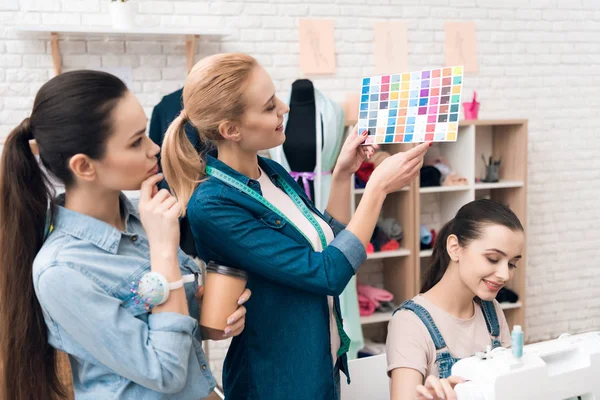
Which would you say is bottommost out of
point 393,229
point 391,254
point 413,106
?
point 391,254

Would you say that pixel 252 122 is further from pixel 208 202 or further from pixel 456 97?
pixel 456 97

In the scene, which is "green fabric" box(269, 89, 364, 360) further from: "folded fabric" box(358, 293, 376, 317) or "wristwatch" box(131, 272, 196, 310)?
"wristwatch" box(131, 272, 196, 310)

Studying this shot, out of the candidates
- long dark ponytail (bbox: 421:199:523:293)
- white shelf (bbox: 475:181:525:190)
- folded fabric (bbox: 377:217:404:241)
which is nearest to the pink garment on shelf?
folded fabric (bbox: 377:217:404:241)

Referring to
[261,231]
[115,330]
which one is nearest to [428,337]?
[261,231]

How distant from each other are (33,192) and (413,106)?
0.90 metres

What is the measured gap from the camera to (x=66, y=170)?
1.14 m

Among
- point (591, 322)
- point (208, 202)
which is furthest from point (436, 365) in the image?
point (591, 322)

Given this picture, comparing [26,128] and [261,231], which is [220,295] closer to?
[261,231]

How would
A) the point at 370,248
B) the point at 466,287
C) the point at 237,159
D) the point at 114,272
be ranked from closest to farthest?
the point at 114,272, the point at 237,159, the point at 466,287, the point at 370,248

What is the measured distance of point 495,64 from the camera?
4.12 m

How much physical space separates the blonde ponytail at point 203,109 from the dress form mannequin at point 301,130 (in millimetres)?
1827

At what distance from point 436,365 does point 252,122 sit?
78cm

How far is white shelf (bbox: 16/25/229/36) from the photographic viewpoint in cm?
298

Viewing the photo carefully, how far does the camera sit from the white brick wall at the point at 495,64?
3.24m
